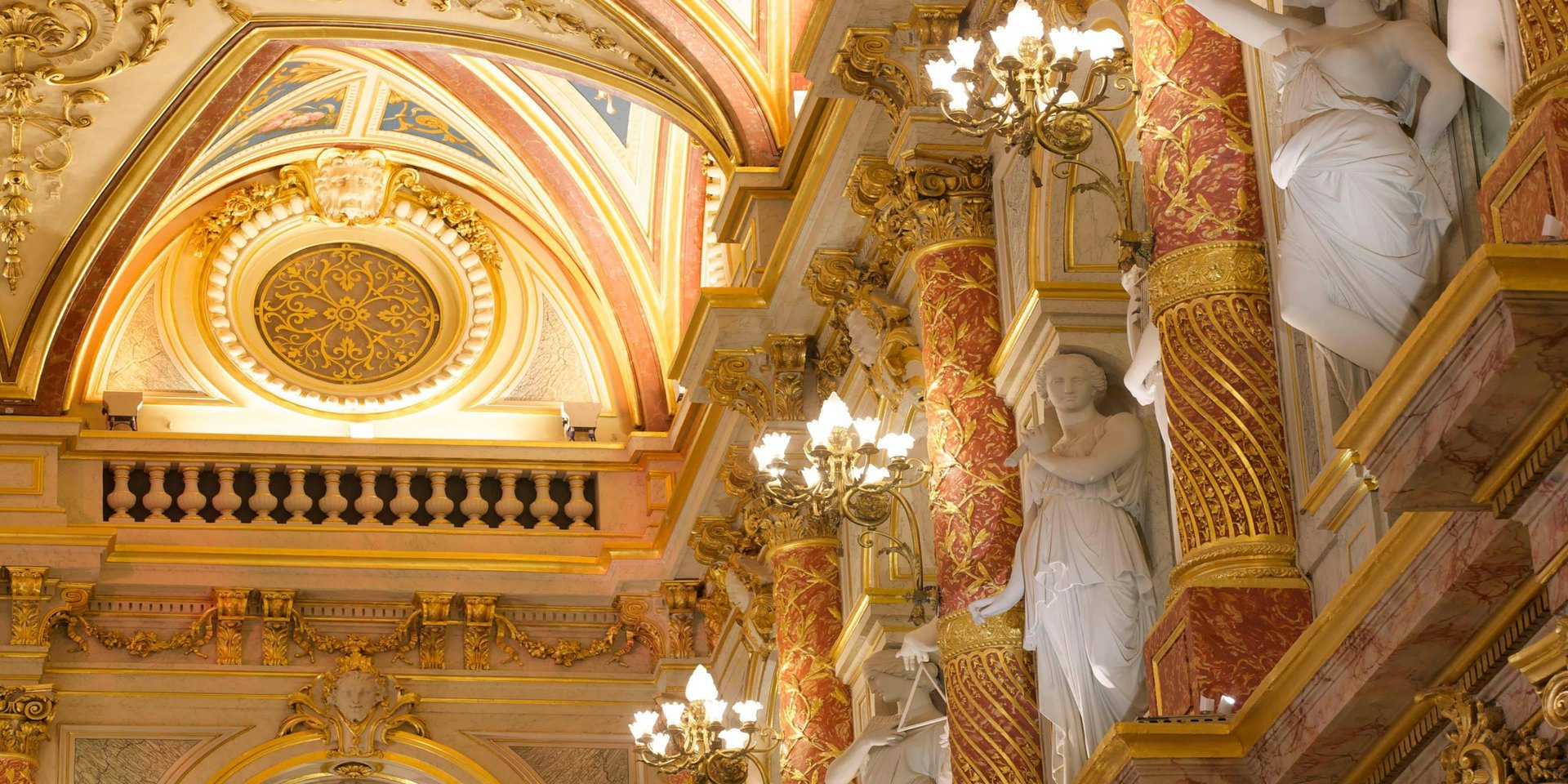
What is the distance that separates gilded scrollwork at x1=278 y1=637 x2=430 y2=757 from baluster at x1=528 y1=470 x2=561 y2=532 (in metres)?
1.61

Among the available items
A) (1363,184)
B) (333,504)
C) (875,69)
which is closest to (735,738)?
(875,69)

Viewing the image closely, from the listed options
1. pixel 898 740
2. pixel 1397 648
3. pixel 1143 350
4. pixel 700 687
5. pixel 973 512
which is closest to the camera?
pixel 1397 648

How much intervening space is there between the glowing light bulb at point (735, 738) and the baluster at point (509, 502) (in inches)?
182

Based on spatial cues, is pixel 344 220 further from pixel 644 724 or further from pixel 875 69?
pixel 875 69

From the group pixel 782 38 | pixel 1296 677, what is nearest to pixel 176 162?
pixel 782 38

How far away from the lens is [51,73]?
16.6 m

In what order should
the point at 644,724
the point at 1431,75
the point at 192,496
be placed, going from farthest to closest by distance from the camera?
the point at 192,496 < the point at 644,724 < the point at 1431,75

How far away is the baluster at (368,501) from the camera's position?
59.6ft

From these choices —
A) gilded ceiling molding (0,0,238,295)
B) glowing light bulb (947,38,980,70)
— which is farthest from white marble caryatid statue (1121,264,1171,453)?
gilded ceiling molding (0,0,238,295)

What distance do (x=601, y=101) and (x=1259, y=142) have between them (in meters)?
10.3

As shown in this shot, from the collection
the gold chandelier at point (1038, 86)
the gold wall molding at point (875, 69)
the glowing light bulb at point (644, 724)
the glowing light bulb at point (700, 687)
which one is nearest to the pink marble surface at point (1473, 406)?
the gold chandelier at point (1038, 86)

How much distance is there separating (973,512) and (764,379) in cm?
400

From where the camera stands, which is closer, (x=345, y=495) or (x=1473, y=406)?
(x=1473, y=406)

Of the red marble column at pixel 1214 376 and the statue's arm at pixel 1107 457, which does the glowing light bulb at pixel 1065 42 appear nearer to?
the red marble column at pixel 1214 376
